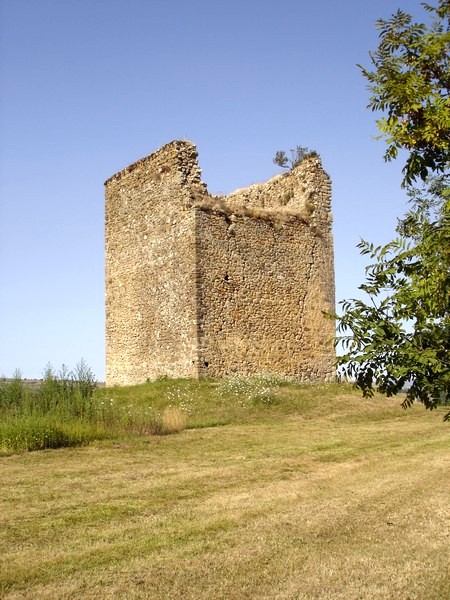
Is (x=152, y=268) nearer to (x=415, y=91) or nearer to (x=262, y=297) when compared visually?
(x=262, y=297)

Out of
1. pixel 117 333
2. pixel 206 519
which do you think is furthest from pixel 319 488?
pixel 117 333

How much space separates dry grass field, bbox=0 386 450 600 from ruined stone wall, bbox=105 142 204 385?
7.65 metres

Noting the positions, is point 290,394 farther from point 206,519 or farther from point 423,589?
point 423,589

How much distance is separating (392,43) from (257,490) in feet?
17.5

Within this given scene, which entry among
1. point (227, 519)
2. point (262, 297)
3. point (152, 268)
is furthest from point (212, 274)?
point (227, 519)

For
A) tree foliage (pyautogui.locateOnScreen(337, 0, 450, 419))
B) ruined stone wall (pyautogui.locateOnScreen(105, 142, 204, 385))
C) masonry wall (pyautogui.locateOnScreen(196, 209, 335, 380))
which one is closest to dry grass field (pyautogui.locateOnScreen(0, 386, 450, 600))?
tree foliage (pyautogui.locateOnScreen(337, 0, 450, 419))

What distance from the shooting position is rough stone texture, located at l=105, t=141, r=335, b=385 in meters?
20.0

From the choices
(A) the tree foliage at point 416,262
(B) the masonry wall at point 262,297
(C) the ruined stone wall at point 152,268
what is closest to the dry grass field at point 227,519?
(A) the tree foliage at point 416,262

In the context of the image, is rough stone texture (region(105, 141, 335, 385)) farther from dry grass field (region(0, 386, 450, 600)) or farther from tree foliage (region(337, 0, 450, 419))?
tree foliage (region(337, 0, 450, 419))

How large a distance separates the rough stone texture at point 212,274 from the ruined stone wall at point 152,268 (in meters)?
0.03

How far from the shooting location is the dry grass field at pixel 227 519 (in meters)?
5.12

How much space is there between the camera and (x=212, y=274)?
20094 millimetres

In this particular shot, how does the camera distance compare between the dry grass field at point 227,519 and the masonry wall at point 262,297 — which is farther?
the masonry wall at point 262,297

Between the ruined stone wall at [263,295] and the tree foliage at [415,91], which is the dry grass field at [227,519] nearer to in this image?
the tree foliage at [415,91]
